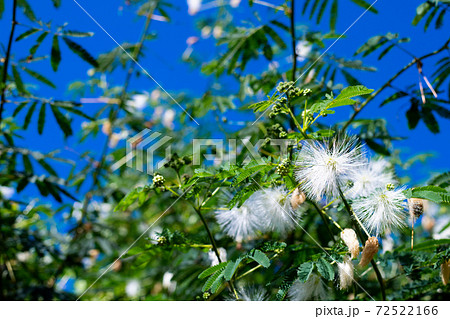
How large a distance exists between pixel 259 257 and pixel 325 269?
19 cm

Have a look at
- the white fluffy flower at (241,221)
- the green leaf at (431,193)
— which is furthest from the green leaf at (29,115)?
the green leaf at (431,193)

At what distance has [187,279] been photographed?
1.80 metres

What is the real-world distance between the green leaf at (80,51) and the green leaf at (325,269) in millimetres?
1351

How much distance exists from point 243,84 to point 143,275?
180cm

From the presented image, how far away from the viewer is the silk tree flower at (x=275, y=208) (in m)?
1.31

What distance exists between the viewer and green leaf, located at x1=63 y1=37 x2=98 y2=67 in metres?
1.82

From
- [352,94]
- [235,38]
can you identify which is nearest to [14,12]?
[235,38]

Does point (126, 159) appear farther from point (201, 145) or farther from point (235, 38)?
point (235, 38)

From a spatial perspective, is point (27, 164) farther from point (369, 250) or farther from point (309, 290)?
point (369, 250)

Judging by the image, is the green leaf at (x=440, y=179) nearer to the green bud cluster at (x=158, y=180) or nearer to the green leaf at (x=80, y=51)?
the green bud cluster at (x=158, y=180)

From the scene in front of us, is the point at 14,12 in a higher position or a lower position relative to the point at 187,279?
higher

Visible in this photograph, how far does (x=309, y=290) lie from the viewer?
1.28 metres

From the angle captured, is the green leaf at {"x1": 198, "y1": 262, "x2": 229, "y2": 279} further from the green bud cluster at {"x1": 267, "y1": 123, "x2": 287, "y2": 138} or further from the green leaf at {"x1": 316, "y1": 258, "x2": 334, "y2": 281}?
the green bud cluster at {"x1": 267, "y1": 123, "x2": 287, "y2": 138}
